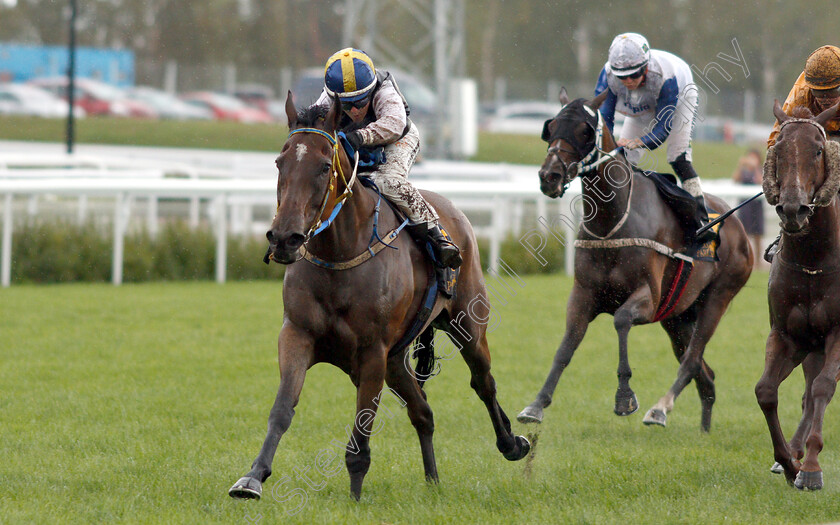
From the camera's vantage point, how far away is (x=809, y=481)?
15.6ft

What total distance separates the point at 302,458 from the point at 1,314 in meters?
5.13

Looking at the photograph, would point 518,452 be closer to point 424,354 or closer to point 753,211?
point 424,354

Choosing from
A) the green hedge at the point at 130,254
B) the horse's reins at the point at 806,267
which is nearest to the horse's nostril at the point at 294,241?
the horse's reins at the point at 806,267

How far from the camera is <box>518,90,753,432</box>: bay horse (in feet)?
18.9

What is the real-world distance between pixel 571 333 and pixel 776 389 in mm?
1297

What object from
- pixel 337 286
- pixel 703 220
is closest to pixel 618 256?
pixel 703 220

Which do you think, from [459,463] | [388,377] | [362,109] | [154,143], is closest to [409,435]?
[459,463]

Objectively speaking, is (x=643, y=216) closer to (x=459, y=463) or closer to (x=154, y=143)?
(x=459, y=463)

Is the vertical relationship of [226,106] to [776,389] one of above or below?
above

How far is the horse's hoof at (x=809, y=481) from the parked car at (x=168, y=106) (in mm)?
26278

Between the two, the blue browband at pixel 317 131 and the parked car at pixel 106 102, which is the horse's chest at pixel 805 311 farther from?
the parked car at pixel 106 102

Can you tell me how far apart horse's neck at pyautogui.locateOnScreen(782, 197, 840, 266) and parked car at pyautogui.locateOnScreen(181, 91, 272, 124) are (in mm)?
27029

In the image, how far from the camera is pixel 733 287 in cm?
721

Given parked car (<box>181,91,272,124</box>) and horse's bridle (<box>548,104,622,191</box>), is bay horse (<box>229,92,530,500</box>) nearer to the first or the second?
horse's bridle (<box>548,104,622,191</box>)
